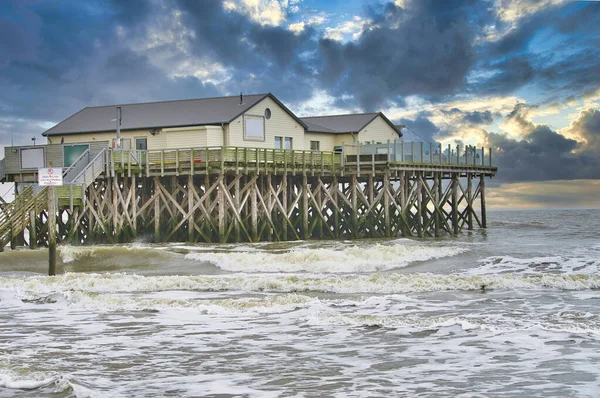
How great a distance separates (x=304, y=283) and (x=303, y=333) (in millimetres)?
6970

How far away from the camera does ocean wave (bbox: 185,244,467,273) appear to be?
83.1ft

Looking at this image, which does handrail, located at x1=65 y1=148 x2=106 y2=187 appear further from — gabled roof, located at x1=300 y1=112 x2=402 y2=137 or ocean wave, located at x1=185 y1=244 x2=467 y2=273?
gabled roof, located at x1=300 y1=112 x2=402 y2=137

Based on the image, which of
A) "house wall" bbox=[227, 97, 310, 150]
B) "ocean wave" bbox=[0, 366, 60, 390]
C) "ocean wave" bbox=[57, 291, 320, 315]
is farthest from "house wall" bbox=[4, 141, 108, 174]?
"ocean wave" bbox=[0, 366, 60, 390]

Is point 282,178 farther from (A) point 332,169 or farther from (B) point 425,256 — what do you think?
(B) point 425,256

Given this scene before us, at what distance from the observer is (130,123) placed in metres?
41.8

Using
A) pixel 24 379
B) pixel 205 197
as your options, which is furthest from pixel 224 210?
pixel 24 379

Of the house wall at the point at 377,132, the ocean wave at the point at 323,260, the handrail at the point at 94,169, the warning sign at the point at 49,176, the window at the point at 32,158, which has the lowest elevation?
the ocean wave at the point at 323,260

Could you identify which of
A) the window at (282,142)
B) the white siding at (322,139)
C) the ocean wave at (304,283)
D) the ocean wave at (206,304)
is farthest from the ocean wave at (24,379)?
the white siding at (322,139)

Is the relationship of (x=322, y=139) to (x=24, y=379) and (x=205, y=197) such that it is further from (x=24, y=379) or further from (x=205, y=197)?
(x=24, y=379)

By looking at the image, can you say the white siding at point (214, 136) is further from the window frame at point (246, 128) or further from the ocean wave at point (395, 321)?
the ocean wave at point (395, 321)

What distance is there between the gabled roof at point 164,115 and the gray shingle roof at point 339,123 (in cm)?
419

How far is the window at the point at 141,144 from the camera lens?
40688mm

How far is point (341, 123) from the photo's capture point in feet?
163

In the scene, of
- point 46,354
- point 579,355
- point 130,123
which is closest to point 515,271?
point 579,355
